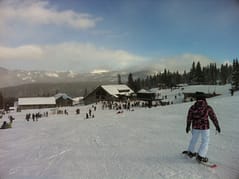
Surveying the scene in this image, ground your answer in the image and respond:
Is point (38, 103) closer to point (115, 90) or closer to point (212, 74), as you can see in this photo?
point (115, 90)

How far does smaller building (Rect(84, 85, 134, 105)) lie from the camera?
4281 centimetres

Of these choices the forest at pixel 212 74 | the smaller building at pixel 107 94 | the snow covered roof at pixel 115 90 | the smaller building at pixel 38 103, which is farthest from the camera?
the snow covered roof at pixel 115 90

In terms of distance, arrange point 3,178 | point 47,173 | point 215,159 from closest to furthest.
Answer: point 3,178 → point 47,173 → point 215,159

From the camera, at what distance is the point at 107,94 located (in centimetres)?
4328

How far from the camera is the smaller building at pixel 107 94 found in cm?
4281

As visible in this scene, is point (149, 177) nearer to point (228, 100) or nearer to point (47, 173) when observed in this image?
point (47, 173)

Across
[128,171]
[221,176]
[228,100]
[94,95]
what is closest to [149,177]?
[128,171]

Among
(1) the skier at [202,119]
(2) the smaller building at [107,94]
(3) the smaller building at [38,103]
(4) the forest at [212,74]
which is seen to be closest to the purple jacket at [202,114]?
(1) the skier at [202,119]

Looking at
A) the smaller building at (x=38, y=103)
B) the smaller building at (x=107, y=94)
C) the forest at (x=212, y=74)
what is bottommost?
the smaller building at (x=38, y=103)

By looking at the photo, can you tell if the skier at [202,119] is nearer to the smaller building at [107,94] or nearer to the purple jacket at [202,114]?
the purple jacket at [202,114]

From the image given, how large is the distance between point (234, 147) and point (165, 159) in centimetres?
171

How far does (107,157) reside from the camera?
4.41 meters

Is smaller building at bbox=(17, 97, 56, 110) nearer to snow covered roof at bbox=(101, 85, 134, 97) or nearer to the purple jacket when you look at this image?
snow covered roof at bbox=(101, 85, 134, 97)

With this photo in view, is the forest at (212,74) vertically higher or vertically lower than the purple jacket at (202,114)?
higher
